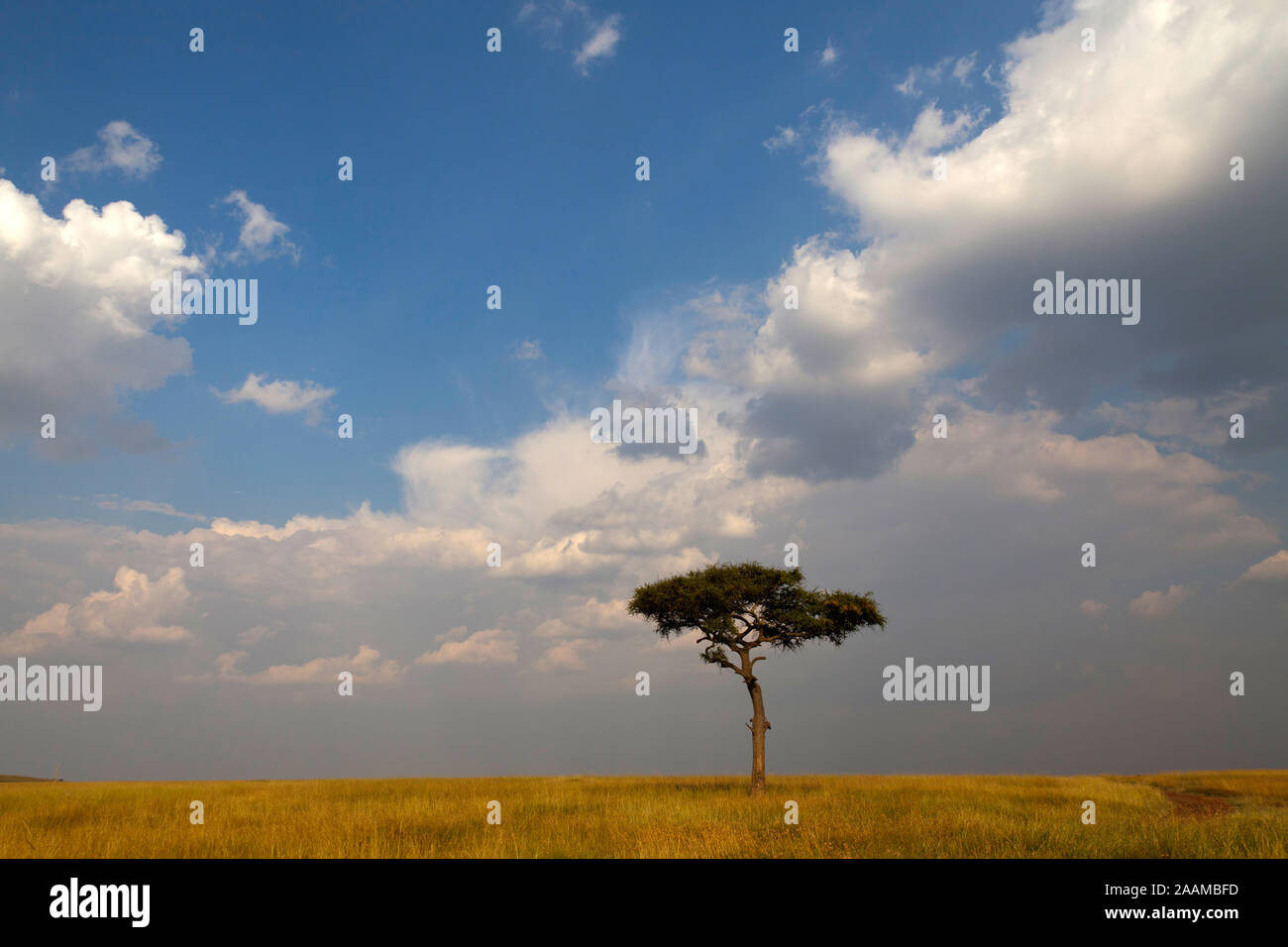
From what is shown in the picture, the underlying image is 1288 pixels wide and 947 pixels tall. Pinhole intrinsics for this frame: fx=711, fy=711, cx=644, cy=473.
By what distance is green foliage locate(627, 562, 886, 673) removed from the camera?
2688 cm

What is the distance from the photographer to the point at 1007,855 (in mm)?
12258

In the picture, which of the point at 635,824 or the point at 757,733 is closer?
the point at 635,824

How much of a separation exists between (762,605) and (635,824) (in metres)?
13.0

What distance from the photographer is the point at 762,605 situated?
90.6ft

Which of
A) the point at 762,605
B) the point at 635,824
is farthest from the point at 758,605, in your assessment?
the point at 635,824

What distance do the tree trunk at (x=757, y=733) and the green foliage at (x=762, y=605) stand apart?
1.45 meters

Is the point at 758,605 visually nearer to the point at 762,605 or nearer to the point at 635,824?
the point at 762,605

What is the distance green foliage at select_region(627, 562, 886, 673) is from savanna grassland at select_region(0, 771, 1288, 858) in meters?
5.61

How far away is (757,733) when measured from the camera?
25516 millimetres
